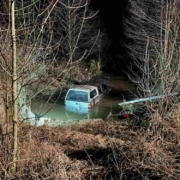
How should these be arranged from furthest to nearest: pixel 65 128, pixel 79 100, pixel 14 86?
1. pixel 79 100
2. pixel 65 128
3. pixel 14 86

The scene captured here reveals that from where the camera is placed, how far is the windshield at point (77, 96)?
15.1 m

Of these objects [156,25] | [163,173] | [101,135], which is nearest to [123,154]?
[163,173]

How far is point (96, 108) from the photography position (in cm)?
1627

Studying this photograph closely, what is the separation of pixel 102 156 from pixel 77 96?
293 inches

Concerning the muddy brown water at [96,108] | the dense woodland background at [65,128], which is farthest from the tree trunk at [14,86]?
the muddy brown water at [96,108]

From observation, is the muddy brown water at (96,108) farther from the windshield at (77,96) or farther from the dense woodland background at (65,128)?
the dense woodland background at (65,128)

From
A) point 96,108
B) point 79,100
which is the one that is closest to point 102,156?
point 79,100

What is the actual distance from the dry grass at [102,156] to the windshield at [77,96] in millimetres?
5551

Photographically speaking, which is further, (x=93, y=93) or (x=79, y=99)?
(x=93, y=93)

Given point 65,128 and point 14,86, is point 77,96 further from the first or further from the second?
point 14,86

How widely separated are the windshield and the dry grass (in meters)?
5.55

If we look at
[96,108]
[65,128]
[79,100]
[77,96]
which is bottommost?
[96,108]

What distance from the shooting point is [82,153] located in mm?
8258

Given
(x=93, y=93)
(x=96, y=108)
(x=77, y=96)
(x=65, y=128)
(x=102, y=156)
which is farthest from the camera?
(x=96, y=108)
